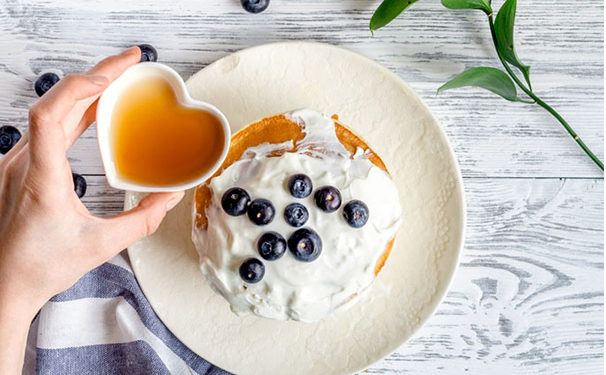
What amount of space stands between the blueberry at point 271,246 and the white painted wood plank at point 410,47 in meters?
0.77

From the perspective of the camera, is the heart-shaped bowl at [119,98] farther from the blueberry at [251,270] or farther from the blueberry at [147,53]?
the blueberry at [147,53]

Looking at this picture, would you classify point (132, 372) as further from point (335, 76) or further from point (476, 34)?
point (476, 34)

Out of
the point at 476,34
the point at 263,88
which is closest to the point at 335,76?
the point at 263,88

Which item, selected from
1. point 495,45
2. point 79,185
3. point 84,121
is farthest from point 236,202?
point 495,45

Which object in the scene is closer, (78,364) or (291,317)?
(291,317)

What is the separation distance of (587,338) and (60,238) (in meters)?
1.75

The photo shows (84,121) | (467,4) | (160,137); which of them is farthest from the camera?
(467,4)

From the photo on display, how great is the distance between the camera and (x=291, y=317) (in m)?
1.68

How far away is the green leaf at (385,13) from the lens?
189 centimetres

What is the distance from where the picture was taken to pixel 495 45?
6.42 feet

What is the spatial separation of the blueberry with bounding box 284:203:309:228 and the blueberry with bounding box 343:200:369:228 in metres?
0.11

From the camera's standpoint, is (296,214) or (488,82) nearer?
(296,214)

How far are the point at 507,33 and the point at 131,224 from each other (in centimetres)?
130

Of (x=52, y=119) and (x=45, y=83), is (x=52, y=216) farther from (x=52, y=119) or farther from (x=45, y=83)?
(x=45, y=83)
